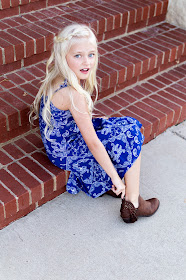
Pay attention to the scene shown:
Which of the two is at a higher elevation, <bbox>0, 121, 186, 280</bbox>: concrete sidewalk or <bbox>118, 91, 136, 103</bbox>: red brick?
<bbox>118, 91, 136, 103</bbox>: red brick

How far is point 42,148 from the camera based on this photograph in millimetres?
2545

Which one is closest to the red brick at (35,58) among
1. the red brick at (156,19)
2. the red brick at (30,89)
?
the red brick at (30,89)

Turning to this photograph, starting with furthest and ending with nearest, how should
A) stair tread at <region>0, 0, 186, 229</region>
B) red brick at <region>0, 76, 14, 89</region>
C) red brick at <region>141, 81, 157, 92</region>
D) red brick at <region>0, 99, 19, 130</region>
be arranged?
red brick at <region>141, 81, 157, 92</region> → red brick at <region>0, 76, 14, 89</region> → red brick at <region>0, 99, 19, 130</region> → stair tread at <region>0, 0, 186, 229</region>

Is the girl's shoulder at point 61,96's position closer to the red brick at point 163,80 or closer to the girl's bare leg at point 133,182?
the girl's bare leg at point 133,182

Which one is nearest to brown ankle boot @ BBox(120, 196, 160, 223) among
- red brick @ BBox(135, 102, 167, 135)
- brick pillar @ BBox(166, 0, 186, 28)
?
red brick @ BBox(135, 102, 167, 135)

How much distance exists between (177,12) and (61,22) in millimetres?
1388

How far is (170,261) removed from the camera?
2105 millimetres

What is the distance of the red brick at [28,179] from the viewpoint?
2.25 metres

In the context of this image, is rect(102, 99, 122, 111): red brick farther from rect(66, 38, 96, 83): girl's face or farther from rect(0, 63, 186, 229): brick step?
rect(66, 38, 96, 83): girl's face

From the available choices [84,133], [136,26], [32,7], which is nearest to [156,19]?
[136,26]

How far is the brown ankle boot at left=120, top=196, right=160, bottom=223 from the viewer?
227cm

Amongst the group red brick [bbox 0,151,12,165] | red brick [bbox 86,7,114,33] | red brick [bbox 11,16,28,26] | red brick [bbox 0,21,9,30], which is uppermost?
red brick [bbox 0,21,9,30]

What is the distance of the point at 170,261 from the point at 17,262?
84 centimetres

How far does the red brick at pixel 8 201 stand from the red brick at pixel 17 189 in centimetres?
3
